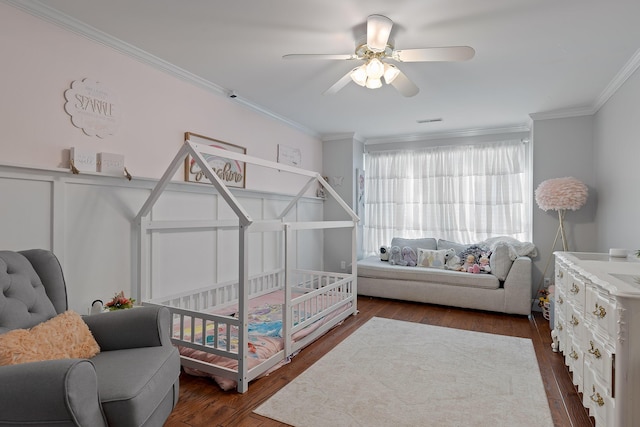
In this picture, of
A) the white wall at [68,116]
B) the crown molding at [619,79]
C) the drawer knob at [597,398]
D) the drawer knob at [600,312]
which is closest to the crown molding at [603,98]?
the crown molding at [619,79]

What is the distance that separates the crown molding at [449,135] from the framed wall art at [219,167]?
2.57 m

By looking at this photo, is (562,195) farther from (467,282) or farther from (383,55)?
(383,55)

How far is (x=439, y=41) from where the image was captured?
2365mm

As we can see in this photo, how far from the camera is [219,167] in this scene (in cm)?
333

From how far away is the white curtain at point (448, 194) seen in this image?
15.1 ft

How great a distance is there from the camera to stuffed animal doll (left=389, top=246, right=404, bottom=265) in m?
4.71

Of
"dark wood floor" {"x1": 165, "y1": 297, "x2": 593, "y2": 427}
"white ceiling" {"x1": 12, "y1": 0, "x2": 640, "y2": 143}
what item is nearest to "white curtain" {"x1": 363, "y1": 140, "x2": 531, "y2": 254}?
"white ceiling" {"x1": 12, "y1": 0, "x2": 640, "y2": 143}

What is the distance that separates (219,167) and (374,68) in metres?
1.84

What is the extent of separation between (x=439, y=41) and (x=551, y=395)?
2.46 metres

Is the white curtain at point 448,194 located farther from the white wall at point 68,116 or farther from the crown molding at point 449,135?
the white wall at point 68,116

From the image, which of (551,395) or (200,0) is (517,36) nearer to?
(200,0)

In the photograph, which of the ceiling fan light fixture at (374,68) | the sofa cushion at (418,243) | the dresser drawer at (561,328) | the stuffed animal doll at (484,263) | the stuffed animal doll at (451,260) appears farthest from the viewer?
the sofa cushion at (418,243)

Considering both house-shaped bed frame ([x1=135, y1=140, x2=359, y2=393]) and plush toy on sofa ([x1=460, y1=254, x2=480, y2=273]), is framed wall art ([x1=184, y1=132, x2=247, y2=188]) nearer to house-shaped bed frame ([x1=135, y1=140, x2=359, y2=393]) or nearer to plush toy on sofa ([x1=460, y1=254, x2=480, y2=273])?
house-shaped bed frame ([x1=135, y1=140, x2=359, y2=393])

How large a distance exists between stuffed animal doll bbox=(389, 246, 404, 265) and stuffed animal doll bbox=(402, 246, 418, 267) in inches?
2.2
